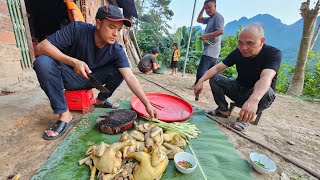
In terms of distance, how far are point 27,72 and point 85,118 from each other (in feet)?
7.33

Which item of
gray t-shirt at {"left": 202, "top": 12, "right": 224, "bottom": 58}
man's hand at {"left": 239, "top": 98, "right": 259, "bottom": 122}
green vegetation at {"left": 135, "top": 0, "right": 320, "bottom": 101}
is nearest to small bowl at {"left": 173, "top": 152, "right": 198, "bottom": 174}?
man's hand at {"left": 239, "top": 98, "right": 259, "bottom": 122}

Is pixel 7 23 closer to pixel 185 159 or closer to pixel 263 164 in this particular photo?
pixel 185 159

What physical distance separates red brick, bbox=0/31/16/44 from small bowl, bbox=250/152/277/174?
3.96m

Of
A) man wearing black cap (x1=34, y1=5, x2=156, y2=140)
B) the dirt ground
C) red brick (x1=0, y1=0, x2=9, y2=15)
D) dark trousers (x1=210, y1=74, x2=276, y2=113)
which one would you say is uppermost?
red brick (x1=0, y1=0, x2=9, y2=15)

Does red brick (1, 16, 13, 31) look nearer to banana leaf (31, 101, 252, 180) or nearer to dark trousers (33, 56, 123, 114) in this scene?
dark trousers (33, 56, 123, 114)

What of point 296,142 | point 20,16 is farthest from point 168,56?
point 296,142

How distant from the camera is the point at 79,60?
1.98 meters

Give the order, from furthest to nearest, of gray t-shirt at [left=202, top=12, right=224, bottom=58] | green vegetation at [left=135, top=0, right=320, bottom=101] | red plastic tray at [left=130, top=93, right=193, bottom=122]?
green vegetation at [left=135, top=0, right=320, bottom=101]
gray t-shirt at [left=202, top=12, right=224, bottom=58]
red plastic tray at [left=130, top=93, right=193, bottom=122]

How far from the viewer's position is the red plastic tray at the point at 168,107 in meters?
2.58

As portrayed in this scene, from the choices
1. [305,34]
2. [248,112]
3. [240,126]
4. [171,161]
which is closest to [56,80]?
[171,161]

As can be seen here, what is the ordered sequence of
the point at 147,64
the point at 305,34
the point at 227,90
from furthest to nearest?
the point at 147,64 < the point at 305,34 < the point at 227,90

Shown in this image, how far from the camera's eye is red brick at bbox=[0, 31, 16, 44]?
2930mm

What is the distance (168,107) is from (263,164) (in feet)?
4.95

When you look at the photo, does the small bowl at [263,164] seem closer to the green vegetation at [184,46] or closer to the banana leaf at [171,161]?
the banana leaf at [171,161]
